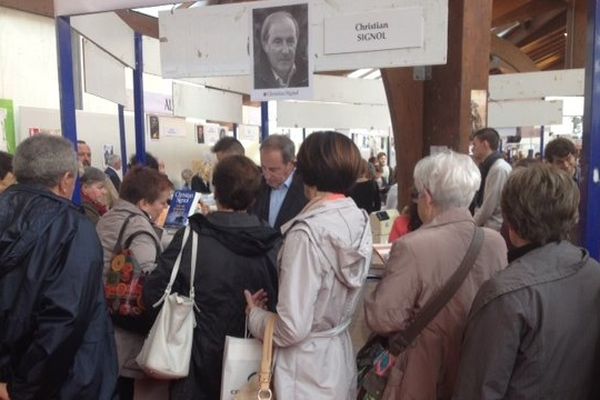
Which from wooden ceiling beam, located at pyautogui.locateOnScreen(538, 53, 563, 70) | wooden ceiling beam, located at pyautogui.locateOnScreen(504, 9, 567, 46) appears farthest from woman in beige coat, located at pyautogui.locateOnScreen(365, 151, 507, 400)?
wooden ceiling beam, located at pyautogui.locateOnScreen(538, 53, 563, 70)

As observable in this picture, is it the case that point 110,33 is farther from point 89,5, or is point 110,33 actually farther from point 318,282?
point 318,282

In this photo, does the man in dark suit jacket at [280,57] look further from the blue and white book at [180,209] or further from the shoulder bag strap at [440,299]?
the shoulder bag strap at [440,299]

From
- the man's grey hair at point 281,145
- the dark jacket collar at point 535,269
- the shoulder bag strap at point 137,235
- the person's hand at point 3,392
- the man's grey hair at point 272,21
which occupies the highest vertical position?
the man's grey hair at point 272,21

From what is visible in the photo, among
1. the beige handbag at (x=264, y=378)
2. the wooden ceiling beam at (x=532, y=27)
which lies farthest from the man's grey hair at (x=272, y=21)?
the wooden ceiling beam at (x=532, y=27)

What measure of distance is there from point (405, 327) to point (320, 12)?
4.67 feet

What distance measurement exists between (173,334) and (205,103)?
3265 millimetres

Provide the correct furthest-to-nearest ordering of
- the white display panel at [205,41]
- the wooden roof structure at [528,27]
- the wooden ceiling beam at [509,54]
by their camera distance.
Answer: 1. the wooden ceiling beam at [509,54]
2. the wooden roof structure at [528,27]
3. the white display panel at [205,41]

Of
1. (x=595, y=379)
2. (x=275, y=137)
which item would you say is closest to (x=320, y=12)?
(x=275, y=137)

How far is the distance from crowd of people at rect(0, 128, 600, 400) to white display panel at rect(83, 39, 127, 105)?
59.1 inches

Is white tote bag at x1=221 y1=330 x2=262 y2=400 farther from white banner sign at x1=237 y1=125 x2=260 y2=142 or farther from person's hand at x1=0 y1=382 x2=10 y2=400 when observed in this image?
white banner sign at x1=237 y1=125 x2=260 y2=142

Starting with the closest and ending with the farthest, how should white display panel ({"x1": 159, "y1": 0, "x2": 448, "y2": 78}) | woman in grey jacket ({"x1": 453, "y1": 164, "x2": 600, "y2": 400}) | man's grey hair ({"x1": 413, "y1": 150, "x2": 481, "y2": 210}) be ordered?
woman in grey jacket ({"x1": 453, "y1": 164, "x2": 600, "y2": 400})
man's grey hair ({"x1": 413, "y1": 150, "x2": 481, "y2": 210})
white display panel ({"x1": 159, "y1": 0, "x2": 448, "y2": 78})

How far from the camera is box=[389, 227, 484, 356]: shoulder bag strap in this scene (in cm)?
157

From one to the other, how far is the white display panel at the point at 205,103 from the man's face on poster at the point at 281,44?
204 centimetres

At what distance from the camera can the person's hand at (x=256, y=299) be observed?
1804 mm
